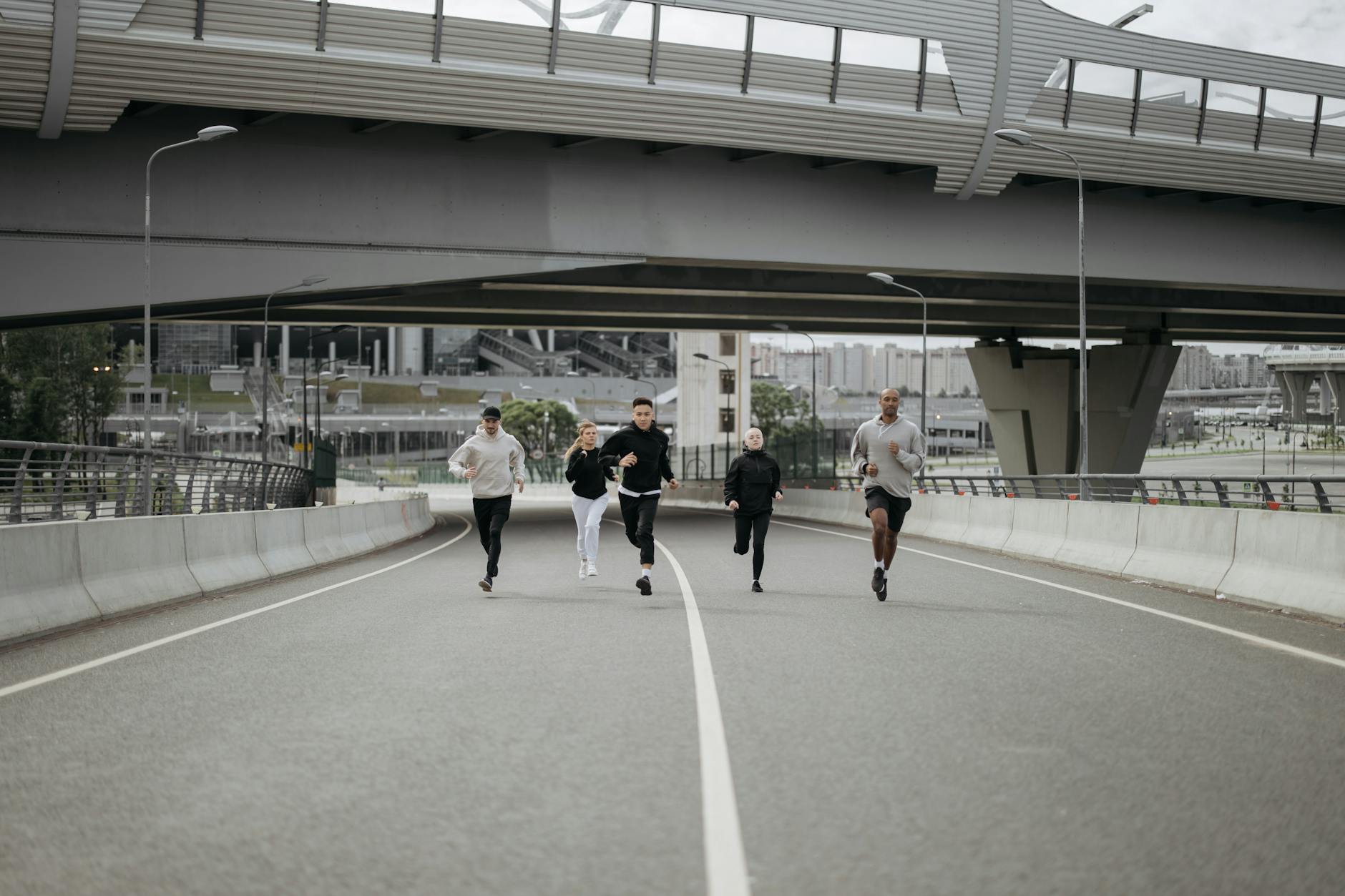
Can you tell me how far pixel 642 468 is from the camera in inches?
572

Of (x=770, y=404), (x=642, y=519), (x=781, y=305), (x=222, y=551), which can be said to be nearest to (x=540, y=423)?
(x=770, y=404)

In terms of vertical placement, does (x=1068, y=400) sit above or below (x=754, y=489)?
above

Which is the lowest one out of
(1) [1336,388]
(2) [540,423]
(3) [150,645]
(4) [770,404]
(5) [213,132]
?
(3) [150,645]

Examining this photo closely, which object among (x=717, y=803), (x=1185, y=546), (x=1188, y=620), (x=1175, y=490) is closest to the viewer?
(x=717, y=803)

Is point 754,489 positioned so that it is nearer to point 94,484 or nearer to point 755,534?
point 755,534

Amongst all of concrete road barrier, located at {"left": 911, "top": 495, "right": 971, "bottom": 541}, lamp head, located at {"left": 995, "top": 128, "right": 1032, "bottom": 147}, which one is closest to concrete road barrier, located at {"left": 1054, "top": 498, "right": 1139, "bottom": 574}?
concrete road barrier, located at {"left": 911, "top": 495, "right": 971, "bottom": 541}

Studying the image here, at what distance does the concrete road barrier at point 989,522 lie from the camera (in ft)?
78.8

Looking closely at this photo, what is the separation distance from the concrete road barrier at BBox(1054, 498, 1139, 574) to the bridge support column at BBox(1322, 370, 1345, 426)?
8201 centimetres

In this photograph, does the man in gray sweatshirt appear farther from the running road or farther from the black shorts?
the running road

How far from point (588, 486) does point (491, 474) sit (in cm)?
107

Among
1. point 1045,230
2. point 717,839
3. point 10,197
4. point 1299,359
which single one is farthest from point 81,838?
point 1299,359

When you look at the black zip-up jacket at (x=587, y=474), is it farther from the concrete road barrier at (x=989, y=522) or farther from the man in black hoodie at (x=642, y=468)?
the concrete road barrier at (x=989, y=522)

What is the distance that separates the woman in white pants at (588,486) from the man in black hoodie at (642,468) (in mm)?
266

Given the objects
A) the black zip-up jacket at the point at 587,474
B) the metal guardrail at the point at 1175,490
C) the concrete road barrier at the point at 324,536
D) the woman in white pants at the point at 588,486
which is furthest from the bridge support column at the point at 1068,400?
the black zip-up jacket at the point at 587,474
